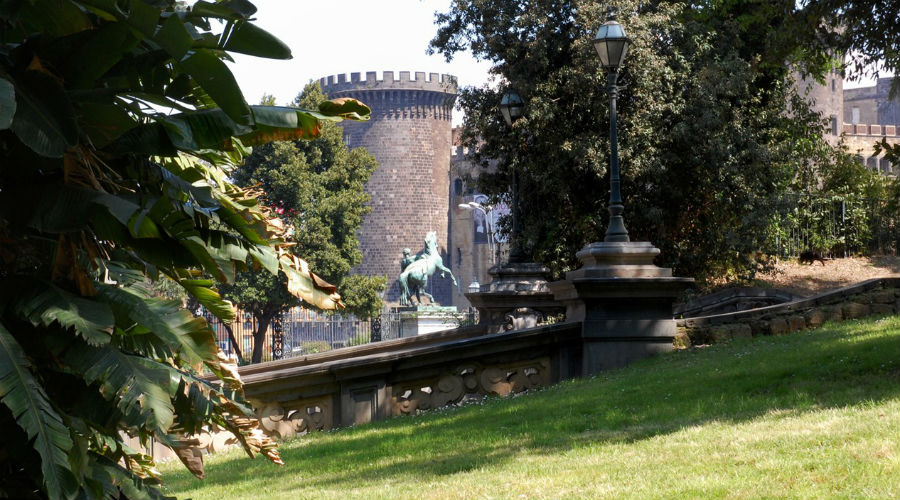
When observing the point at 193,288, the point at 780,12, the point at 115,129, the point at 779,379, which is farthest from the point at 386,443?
the point at 780,12

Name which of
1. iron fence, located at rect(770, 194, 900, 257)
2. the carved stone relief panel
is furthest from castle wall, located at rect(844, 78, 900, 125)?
the carved stone relief panel

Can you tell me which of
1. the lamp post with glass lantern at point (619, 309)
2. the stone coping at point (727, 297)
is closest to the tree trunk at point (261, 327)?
the stone coping at point (727, 297)

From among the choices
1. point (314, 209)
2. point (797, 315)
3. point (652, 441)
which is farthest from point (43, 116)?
point (314, 209)

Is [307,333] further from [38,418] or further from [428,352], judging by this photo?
[38,418]

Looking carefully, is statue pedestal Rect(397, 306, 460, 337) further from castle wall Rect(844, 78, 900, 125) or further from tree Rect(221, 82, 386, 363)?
castle wall Rect(844, 78, 900, 125)

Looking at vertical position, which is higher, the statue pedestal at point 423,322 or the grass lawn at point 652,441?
the grass lawn at point 652,441

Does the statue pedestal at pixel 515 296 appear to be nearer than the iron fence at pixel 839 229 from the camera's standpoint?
Yes

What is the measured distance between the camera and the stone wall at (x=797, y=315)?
13.6m

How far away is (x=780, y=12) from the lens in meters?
15.4

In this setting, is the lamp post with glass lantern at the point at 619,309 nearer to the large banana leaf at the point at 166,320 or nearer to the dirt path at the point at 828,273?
the large banana leaf at the point at 166,320

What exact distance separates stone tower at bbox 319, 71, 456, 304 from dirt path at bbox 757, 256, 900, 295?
53.9m

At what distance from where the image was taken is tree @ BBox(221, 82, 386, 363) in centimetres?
4375

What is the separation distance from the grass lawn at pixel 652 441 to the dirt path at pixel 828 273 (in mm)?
12280

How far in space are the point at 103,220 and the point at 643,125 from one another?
60.5 feet
